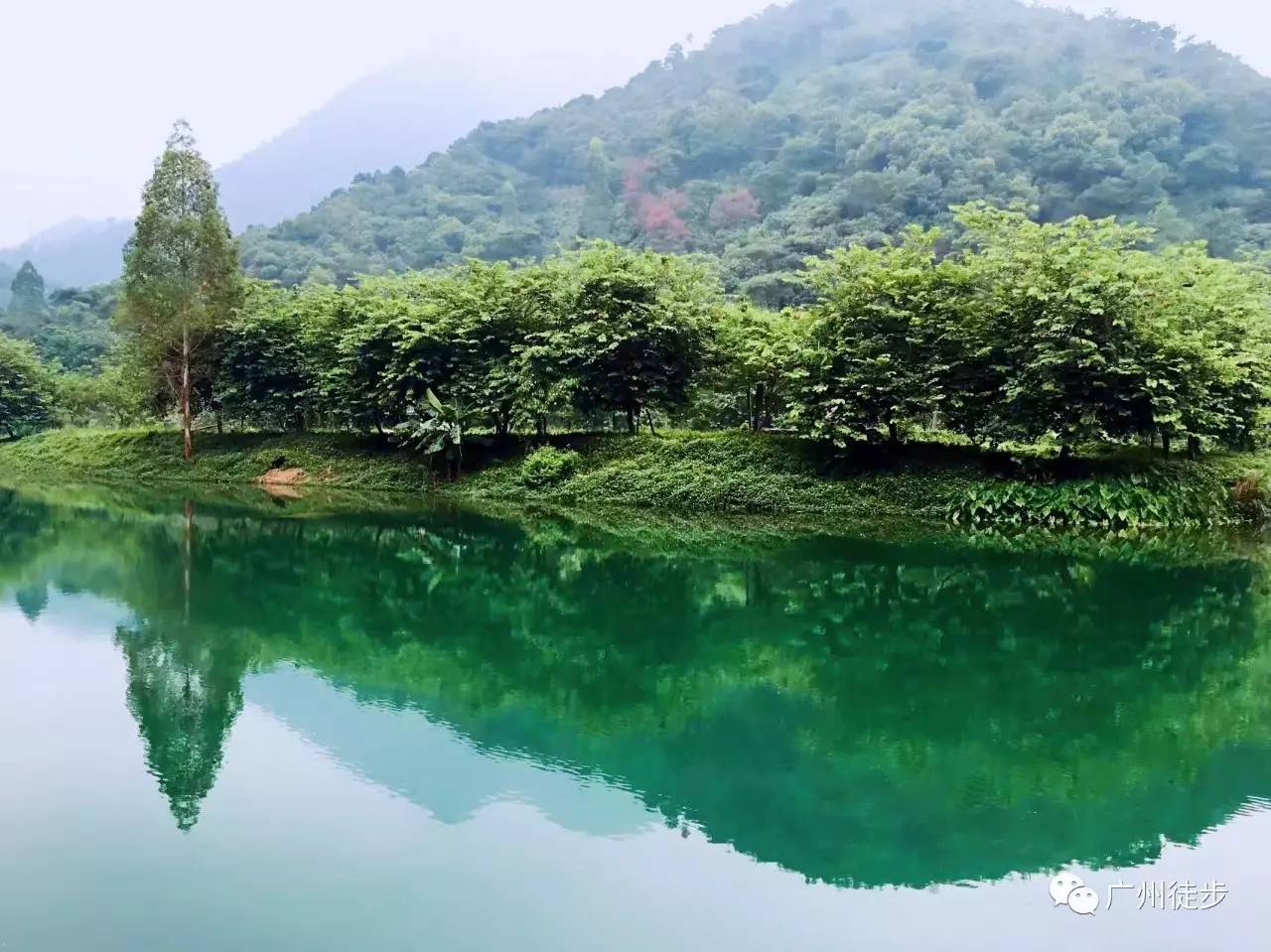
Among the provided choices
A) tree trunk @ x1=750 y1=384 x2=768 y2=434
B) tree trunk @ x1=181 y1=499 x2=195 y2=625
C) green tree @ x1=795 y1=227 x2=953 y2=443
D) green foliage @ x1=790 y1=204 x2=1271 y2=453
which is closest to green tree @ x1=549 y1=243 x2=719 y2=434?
tree trunk @ x1=750 y1=384 x2=768 y2=434

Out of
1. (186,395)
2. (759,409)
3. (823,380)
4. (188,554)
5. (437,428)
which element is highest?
(186,395)

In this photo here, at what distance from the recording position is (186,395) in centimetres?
3228

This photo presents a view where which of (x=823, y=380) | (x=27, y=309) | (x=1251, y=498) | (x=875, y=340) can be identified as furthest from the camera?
(x=27, y=309)

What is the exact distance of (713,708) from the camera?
28.9 ft

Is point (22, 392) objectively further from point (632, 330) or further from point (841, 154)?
point (841, 154)

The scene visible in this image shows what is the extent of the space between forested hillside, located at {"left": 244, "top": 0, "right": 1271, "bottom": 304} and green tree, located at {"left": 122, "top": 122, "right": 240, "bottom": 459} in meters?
14.2

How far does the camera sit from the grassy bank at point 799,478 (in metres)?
20.0

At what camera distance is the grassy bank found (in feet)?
65.6

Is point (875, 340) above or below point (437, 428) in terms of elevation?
above

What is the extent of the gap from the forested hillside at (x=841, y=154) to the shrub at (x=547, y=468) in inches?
671

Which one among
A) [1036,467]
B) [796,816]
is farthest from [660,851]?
[1036,467]

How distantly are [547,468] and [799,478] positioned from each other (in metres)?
7.13

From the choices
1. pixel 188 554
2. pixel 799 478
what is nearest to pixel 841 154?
pixel 799 478

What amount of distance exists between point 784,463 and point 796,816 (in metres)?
17.2
